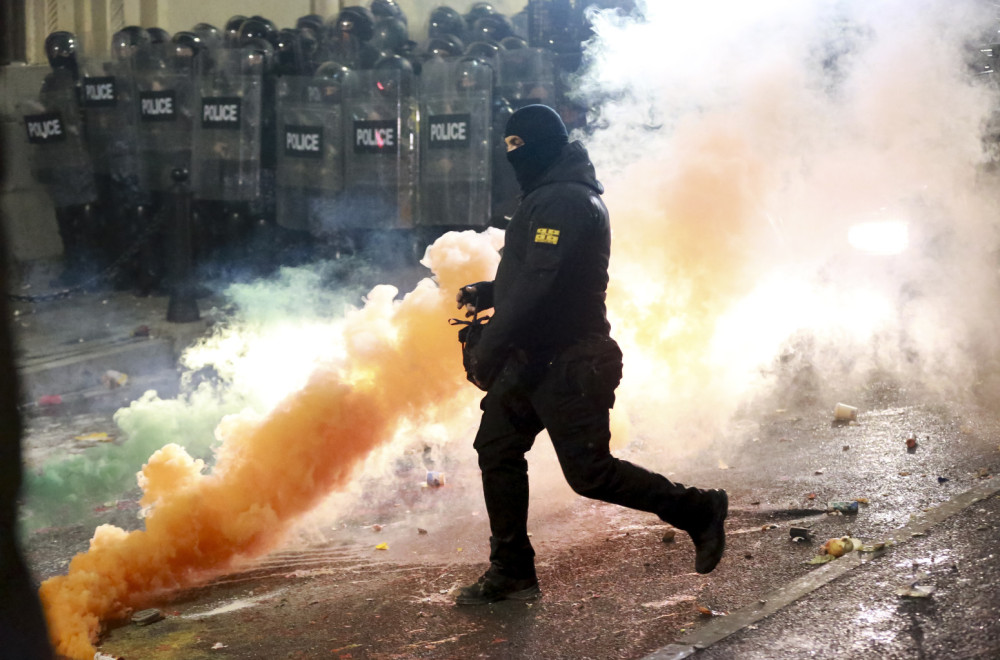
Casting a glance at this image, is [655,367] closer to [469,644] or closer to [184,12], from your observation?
[469,644]

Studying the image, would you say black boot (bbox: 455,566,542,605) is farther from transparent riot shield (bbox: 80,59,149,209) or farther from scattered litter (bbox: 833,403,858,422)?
transparent riot shield (bbox: 80,59,149,209)

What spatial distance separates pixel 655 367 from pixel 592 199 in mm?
2360

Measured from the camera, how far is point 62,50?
461 inches

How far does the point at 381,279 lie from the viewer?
10.1m

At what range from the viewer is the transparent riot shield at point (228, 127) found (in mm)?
10406

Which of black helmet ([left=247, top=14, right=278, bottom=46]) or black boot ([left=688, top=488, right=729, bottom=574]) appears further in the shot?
black helmet ([left=247, top=14, right=278, bottom=46])

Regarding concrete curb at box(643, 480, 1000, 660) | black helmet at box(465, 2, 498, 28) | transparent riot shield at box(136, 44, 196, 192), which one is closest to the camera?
concrete curb at box(643, 480, 1000, 660)

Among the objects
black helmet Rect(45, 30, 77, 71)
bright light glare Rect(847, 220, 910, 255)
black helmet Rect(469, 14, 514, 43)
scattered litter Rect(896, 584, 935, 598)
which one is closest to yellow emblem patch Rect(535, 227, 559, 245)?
scattered litter Rect(896, 584, 935, 598)

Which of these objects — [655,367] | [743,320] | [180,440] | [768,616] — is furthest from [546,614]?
[180,440]

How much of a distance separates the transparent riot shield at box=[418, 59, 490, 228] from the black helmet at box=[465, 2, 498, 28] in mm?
2088

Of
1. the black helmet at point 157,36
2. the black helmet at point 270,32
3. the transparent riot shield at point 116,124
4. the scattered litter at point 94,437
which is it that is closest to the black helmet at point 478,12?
the black helmet at point 270,32

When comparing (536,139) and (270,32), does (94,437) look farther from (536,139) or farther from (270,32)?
(270,32)

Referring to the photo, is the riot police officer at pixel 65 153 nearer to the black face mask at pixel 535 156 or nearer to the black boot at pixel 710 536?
the black face mask at pixel 535 156

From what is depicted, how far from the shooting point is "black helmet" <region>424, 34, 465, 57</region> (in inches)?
404
